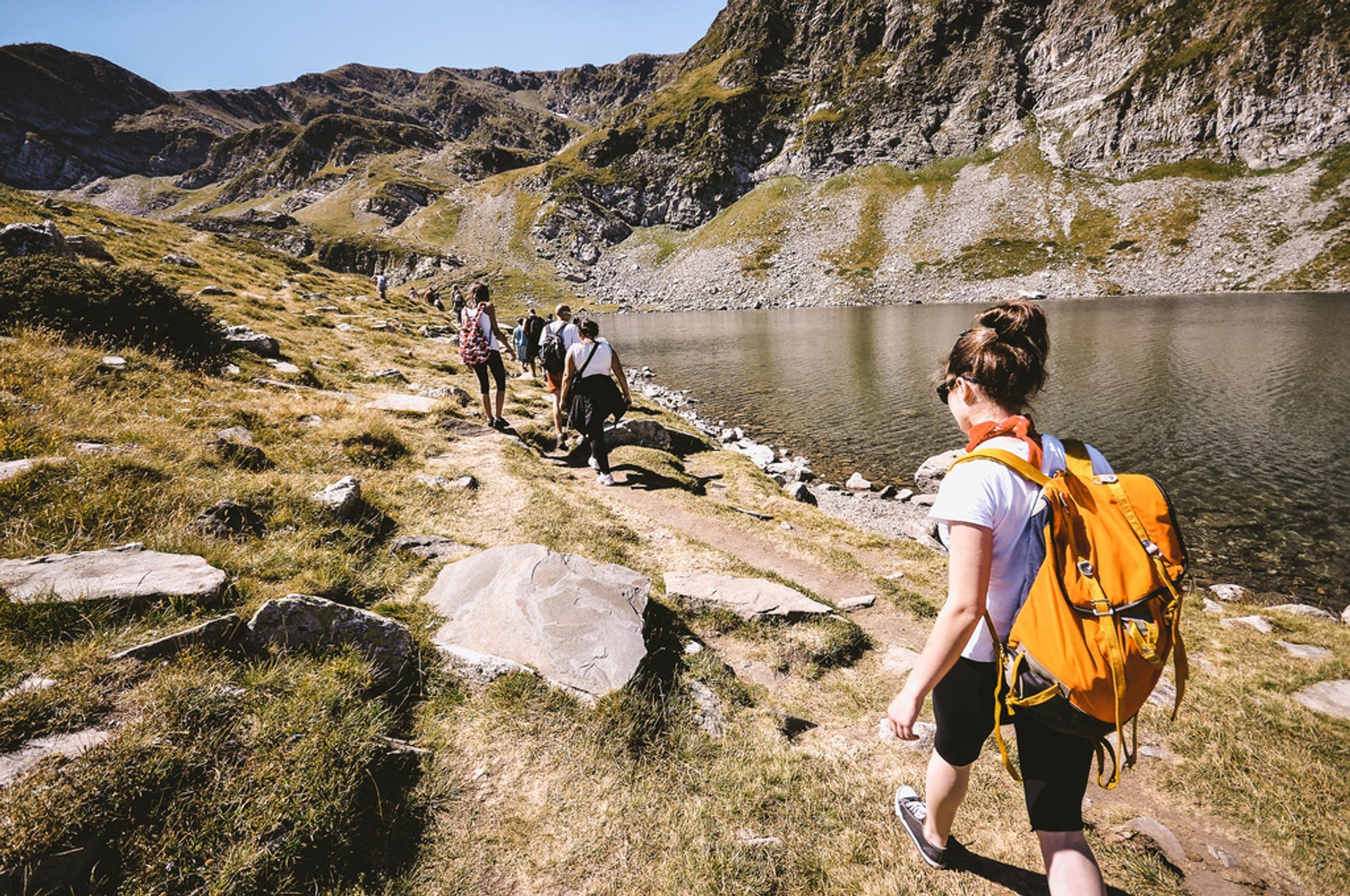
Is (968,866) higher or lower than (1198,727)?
higher

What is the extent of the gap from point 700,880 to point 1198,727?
236 inches

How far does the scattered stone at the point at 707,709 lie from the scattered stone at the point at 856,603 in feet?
11.1

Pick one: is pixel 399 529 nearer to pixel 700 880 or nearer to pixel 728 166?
pixel 700 880

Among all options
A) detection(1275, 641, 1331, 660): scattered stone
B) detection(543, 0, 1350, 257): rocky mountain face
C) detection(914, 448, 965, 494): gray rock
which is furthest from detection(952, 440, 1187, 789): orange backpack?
detection(543, 0, 1350, 257): rocky mountain face

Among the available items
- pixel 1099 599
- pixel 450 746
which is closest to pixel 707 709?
pixel 450 746

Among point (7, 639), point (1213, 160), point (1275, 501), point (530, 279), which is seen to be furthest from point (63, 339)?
point (1213, 160)

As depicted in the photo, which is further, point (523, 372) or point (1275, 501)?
point (523, 372)

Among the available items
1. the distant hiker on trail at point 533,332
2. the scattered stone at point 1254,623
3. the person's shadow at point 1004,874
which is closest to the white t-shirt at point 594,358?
the distant hiker on trail at point 533,332

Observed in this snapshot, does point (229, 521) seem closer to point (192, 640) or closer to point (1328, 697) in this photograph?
point (192, 640)

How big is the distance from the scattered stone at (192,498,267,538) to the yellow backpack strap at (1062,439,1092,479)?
7.84 meters

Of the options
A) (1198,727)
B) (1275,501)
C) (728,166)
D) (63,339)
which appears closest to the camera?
(1198,727)

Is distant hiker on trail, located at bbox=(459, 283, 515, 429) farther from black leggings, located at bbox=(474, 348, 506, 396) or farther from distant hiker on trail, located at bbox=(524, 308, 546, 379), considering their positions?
distant hiker on trail, located at bbox=(524, 308, 546, 379)

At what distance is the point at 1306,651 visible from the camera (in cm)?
793

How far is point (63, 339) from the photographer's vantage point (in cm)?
981
